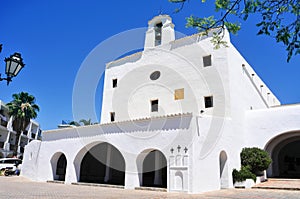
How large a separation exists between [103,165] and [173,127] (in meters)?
7.78

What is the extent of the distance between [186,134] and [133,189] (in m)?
3.81

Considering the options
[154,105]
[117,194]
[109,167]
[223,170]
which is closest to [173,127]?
[117,194]

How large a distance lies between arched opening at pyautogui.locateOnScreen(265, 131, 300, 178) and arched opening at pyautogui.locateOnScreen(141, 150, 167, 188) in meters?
7.49

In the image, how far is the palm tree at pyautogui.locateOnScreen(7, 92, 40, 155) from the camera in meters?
28.7

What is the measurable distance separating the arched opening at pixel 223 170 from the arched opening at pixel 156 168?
10.3ft

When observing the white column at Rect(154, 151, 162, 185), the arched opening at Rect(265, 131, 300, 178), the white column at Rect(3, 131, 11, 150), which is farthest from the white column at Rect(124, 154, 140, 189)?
the white column at Rect(3, 131, 11, 150)

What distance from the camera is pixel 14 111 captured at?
28.7m

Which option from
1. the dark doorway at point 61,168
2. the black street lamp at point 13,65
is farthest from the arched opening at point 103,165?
the black street lamp at point 13,65

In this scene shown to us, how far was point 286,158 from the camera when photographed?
19.7 m

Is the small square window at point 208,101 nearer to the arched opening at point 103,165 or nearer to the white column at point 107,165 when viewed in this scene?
the arched opening at point 103,165

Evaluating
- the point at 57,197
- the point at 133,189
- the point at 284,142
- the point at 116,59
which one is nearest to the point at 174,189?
the point at 133,189

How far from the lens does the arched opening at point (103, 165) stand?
1581 cm

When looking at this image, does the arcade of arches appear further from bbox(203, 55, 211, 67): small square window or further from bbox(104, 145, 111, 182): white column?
bbox(203, 55, 211, 67): small square window

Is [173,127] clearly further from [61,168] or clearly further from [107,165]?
[61,168]
